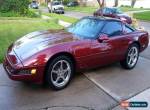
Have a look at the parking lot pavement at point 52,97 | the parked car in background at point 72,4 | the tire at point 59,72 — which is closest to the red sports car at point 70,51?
the tire at point 59,72

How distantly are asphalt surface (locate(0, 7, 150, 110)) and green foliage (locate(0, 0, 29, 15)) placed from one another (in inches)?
480

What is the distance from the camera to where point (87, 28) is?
19.7 ft

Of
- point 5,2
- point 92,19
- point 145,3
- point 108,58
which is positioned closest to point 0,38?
point 92,19

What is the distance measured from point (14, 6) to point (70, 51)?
44.1ft

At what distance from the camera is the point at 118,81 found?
571cm

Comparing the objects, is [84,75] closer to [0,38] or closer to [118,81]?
[118,81]

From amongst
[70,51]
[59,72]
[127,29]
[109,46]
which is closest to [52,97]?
[59,72]

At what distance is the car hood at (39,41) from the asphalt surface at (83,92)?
2.43 feet

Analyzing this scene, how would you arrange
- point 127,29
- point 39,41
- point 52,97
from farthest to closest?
point 127,29
point 39,41
point 52,97

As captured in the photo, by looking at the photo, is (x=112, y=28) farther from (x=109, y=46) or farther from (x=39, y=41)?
(x=39, y=41)

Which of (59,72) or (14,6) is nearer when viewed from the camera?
(59,72)

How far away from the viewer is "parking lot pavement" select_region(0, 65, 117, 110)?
4391 mm

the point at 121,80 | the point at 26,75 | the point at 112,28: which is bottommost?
the point at 121,80

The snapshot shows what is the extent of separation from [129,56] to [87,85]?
1.78 metres
